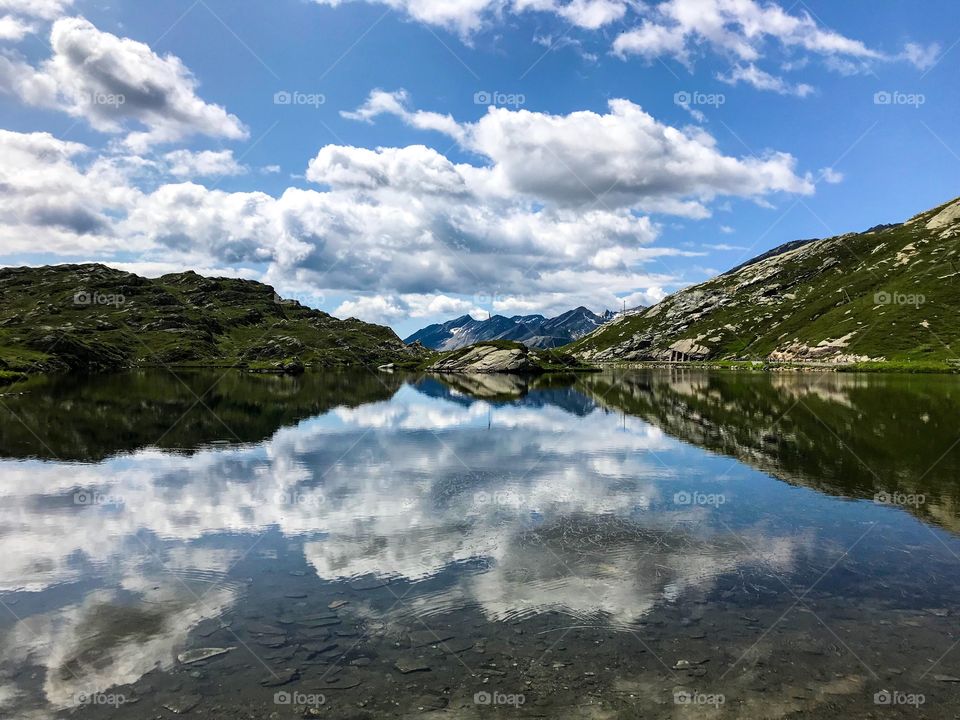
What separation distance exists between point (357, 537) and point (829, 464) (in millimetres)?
38246

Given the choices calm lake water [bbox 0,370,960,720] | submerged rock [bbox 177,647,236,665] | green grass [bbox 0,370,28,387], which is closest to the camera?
calm lake water [bbox 0,370,960,720]

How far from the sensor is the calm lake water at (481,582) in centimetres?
1454

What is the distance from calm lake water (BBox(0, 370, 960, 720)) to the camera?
47.7ft

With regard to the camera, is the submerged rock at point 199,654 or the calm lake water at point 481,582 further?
the submerged rock at point 199,654

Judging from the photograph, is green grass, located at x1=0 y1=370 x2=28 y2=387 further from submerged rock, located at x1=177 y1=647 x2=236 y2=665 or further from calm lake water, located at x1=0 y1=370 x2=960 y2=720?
submerged rock, located at x1=177 y1=647 x2=236 y2=665

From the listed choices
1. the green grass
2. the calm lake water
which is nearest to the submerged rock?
the calm lake water

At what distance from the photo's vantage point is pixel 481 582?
71.0ft

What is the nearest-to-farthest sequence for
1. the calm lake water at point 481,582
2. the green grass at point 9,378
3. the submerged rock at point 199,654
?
the calm lake water at point 481,582
the submerged rock at point 199,654
the green grass at point 9,378

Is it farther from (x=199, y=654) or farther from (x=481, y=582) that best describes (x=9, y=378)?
(x=481, y=582)

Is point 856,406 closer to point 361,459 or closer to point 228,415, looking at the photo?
point 361,459

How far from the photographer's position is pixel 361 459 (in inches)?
1863

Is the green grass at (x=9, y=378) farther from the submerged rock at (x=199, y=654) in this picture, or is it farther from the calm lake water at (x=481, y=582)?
the submerged rock at (x=199, y=654)

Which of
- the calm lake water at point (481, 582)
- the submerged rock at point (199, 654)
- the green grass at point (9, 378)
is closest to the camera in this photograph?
the calm lake water at point (481, 582)

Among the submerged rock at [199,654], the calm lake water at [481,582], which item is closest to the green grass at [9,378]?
the calm lake water at [481,582]
